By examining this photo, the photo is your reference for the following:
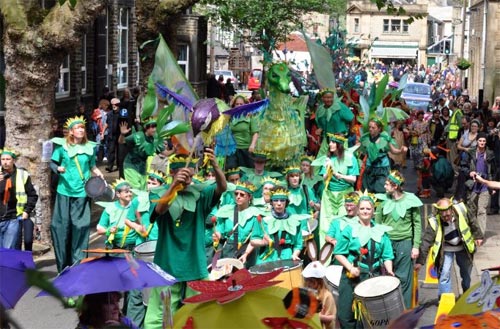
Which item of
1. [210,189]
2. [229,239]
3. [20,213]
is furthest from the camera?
[20,213]

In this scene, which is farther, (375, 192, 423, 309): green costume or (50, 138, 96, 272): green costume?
(50, 138, 96, 272): green costume

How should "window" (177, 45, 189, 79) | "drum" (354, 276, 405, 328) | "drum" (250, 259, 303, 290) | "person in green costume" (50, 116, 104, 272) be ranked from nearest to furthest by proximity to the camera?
"drum" (250, 259, 303, 290) → "drum" (354, 276, 405, 328) → "person in green costume" (50, 116, 104, 272) → "window" (177, 45, 189, 79)

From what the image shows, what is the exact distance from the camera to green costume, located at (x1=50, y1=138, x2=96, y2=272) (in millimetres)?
11633

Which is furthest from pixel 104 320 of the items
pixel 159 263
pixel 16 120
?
pixel 16 120

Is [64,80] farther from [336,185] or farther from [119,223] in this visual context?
[119,223]

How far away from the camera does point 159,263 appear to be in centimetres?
855

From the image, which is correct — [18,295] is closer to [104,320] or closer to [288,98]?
[104,320]

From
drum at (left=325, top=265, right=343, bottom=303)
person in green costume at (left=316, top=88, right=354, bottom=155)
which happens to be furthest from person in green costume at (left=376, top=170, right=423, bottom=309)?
person in green costume at (left=316, top=88, right=354, bottom=155)

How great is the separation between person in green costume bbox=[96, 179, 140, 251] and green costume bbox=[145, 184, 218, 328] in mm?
1576

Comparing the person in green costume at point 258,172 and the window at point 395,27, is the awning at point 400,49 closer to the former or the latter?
the window at point 395,27

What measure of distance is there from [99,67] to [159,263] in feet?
69.8

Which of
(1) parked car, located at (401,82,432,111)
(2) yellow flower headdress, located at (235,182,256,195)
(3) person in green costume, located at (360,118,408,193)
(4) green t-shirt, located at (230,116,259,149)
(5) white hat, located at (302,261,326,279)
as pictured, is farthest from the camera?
(1) parked car, located at (401,82,432,111)

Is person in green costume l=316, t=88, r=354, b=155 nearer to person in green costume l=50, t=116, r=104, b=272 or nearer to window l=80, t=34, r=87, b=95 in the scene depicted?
person in green costume l=50, t=116, r=104, b=272

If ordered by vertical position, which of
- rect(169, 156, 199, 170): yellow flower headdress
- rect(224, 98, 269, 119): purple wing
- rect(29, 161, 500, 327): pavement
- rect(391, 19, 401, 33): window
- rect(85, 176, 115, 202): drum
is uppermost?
rect(391, 19, 401, 33): window
